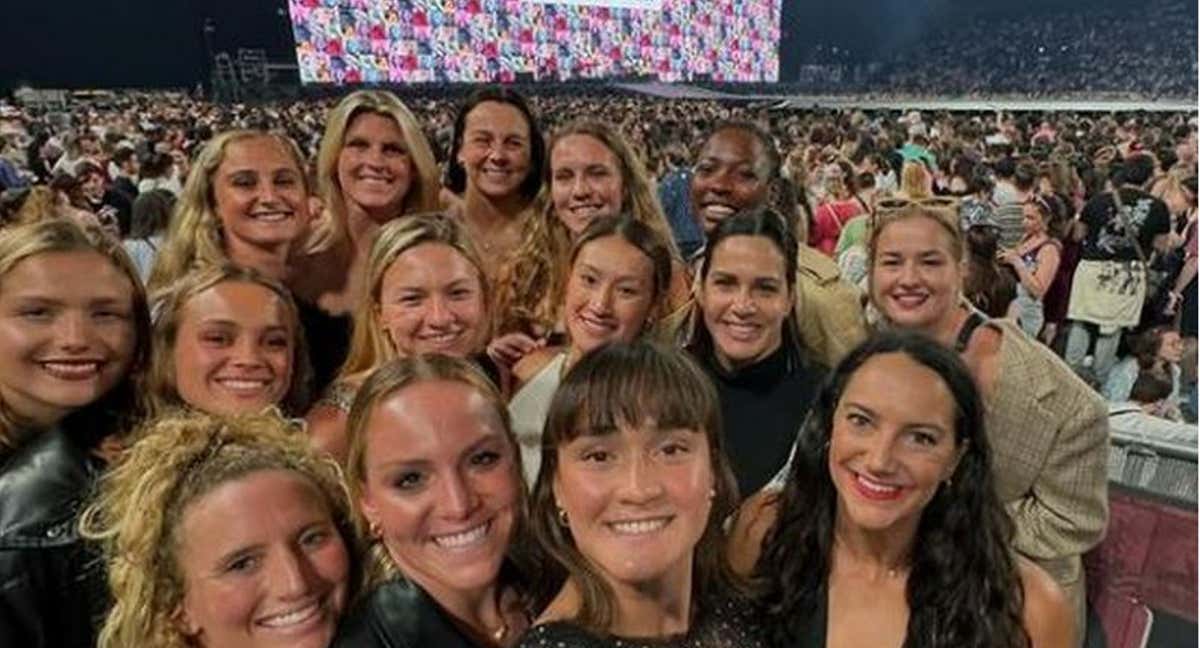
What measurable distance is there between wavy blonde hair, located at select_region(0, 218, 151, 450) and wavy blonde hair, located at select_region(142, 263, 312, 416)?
0.03m

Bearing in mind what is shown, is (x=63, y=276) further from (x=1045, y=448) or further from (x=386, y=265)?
(x=1045, y=448)

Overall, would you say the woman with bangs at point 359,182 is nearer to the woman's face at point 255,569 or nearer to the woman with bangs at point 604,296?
the woman with bangs at point 604,296

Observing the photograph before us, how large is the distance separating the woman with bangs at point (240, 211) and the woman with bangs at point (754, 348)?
3.67 ft

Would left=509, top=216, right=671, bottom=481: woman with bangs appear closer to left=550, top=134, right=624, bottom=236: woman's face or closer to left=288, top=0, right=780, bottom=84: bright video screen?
left=550, top=134, right=624, bottom=236: woman's face

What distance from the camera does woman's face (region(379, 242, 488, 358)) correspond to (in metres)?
2.32

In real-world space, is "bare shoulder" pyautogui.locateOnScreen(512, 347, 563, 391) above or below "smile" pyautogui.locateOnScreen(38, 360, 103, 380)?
below

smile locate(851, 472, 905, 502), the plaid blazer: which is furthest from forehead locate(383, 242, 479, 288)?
the plaid blazer

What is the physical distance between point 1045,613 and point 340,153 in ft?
8.07

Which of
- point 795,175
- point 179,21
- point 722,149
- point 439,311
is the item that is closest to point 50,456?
point 439,311

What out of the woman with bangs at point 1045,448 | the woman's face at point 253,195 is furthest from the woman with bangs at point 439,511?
the woman's face at point 253,195

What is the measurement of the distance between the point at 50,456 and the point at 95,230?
564mm

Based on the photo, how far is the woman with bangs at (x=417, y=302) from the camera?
2320mm

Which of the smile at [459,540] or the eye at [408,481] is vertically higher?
the eye at [408,481]

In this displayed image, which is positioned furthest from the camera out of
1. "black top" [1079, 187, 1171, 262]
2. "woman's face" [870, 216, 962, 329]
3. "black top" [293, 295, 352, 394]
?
"black top" [1079, 187, 1171, 262]
